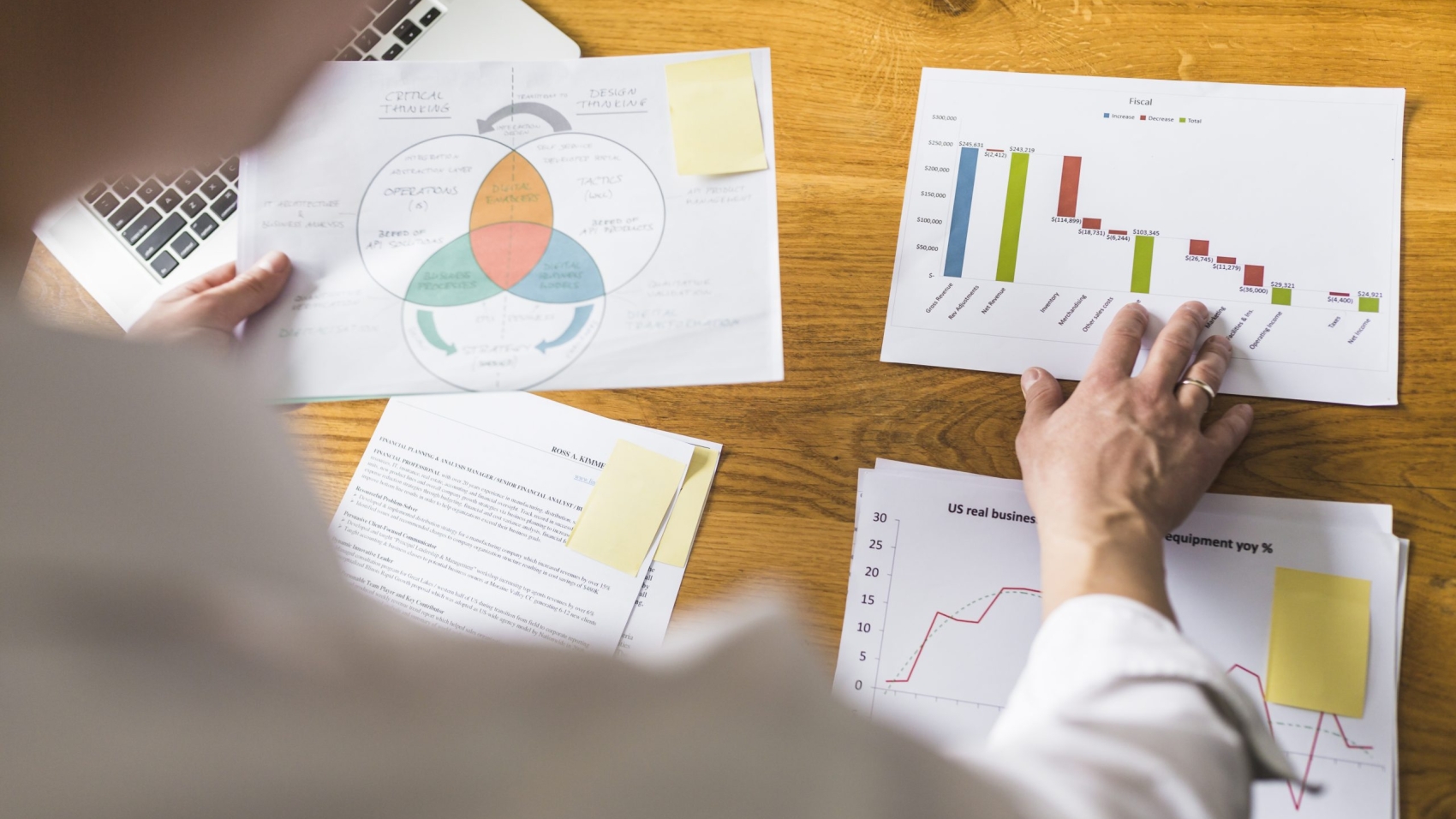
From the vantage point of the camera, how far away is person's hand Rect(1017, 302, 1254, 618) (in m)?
0.58

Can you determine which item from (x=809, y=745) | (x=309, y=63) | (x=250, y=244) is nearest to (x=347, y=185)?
(x=250, y=244)

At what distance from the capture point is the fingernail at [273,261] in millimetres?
742

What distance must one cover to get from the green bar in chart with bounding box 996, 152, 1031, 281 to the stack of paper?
28 cm

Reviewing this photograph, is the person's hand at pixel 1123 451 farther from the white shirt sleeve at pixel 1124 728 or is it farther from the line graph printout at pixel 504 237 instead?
the line graph printout at pixel 504 237

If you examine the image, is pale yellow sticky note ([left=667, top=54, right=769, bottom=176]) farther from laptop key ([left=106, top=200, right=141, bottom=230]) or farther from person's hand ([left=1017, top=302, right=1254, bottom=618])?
laptop key ([left=106, top=200, right=141, bottom=230])

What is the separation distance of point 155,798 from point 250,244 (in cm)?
66

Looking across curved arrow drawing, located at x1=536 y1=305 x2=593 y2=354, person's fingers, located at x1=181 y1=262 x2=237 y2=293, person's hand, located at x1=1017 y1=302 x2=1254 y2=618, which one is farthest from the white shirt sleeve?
person's fingers, located at x1=181 y1=262 x2=237 y2=293

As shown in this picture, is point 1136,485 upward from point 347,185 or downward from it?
downward

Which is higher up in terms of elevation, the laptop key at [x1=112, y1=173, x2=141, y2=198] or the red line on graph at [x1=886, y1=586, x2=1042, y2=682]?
the laptop key at [x1=112, y1=173, x2=141, y2=198]

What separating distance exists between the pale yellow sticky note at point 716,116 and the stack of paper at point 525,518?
25 centimetres

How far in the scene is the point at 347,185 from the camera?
0.77 m

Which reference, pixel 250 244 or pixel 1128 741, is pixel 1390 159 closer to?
pixel 1128 741

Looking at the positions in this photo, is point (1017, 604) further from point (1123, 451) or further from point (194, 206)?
point (194, 206)

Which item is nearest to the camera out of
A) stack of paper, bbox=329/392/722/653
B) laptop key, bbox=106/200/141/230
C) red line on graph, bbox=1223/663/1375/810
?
red line on graph, bbox=1223/663/1375/810
